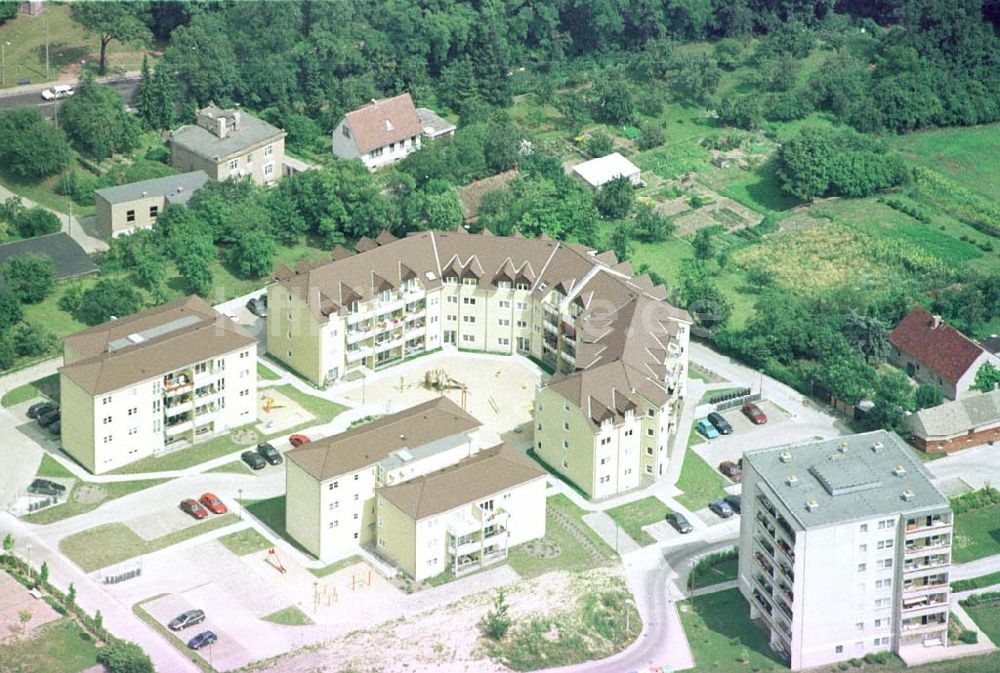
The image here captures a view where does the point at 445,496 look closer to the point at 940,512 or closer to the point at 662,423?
the point at 662,423

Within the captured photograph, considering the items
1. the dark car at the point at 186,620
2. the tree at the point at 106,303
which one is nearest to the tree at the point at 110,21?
the tree at the point at 106,303

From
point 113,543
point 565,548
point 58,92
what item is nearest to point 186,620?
point 113,543

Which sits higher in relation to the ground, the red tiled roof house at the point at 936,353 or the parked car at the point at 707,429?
the red tiled roof house at the point at 936,353

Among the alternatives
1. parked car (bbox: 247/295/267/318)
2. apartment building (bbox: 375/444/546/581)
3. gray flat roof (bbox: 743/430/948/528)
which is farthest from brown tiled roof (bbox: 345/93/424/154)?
gray flat roof (bbox: 743/430/948/528)

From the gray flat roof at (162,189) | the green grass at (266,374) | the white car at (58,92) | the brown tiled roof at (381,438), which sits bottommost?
the green grass at (266,374)

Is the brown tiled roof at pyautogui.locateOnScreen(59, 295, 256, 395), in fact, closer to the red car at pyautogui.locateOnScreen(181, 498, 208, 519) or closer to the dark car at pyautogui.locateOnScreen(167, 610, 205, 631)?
the red car at pyautogui.locateOnScreen(181, 498, 208, 519)

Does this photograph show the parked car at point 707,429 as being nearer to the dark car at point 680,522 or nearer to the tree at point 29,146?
the dark car at point 680,522

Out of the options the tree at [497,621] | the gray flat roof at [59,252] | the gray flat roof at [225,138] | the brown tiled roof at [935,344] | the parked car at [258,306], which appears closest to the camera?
the tree at [497,621]

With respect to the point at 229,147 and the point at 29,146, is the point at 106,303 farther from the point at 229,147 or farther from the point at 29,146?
the point at 229,147
